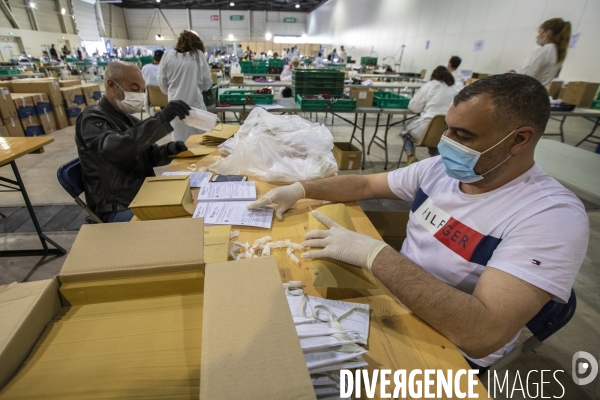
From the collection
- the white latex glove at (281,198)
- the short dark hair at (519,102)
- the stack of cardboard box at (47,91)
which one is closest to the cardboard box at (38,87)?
the stack of cardboard box at (47,91)

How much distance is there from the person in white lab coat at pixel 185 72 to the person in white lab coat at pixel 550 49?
3.89m

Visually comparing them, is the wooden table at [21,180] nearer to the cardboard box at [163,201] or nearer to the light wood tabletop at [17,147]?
the light wood tabletop at [17,147]

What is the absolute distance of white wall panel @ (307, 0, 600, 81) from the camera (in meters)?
4.14

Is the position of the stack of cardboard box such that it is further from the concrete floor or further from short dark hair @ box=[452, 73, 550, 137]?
short dark hair @ box=[452, 73, 550, 137]

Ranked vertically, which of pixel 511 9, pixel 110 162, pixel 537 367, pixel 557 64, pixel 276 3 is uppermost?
pixel 276 3

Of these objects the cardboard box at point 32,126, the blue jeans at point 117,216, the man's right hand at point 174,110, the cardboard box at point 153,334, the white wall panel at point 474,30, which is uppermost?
the white wall panel at point 474,30

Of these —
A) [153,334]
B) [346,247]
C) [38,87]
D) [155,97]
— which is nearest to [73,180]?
[153,334]

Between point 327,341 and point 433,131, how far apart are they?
3213 millimetres

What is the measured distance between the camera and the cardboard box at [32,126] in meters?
4.68

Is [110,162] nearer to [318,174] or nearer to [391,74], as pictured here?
[318,174]

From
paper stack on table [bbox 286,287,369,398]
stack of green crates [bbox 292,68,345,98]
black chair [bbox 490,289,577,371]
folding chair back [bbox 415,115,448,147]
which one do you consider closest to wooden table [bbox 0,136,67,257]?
paper stack on table [bbox 286,287,369,398]

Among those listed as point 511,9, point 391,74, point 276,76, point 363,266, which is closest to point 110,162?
point 363,266

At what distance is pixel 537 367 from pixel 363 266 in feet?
4.74

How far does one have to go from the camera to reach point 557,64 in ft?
11.3
